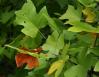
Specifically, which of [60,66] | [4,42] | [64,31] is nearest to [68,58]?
[60,66]

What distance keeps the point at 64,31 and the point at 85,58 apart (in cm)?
15

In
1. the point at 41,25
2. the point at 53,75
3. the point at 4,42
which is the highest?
the point at 41,25

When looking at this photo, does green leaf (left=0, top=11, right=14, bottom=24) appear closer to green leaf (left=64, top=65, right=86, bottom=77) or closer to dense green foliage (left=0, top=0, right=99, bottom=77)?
dense green foliage (left=0, top=0, right=99, bottom=77)

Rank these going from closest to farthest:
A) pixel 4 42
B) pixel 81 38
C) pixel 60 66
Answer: pixel 60 66 → pixel 81 38 → pixel 4 42

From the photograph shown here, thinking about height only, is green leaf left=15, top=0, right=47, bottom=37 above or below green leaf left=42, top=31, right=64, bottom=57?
above

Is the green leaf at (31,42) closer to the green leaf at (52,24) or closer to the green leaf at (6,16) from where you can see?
the green leaf at (52,24)

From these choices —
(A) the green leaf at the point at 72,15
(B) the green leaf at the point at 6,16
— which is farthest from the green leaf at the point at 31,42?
(B) the green leaf at the point at 6,16

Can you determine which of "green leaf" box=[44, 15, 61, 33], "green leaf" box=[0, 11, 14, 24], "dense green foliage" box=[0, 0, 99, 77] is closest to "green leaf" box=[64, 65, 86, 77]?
"dense green foliage" box=[0, 0, 99, 77]

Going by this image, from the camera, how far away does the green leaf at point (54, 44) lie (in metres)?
1.01

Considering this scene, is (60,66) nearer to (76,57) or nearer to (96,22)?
(76,57)

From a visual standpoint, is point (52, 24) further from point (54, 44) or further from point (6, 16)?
point (6, 16)

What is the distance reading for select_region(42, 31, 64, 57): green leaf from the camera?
1.01 meters

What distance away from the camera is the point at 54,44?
1.03 m

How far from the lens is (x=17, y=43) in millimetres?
1156
